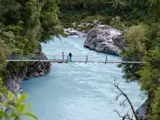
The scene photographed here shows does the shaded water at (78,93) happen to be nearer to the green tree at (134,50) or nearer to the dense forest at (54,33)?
the green tree at (134,50)

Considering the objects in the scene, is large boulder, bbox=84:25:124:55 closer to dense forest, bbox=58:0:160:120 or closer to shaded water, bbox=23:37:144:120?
shaded water, bbox=23:37:144:120

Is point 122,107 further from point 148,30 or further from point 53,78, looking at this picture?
point 53,78

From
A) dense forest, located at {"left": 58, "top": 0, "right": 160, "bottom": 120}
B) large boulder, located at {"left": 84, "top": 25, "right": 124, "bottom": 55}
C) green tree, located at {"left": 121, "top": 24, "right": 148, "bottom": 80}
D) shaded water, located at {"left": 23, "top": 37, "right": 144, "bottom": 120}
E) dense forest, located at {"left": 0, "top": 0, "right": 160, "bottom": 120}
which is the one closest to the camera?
dense forest, located at {"left": 58, "top": 0, "right": 160, "bottom": 120}

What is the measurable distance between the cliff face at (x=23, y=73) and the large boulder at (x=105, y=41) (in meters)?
8.68

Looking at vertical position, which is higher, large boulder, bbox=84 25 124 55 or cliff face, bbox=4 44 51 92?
large boulder, bbox=84 25 124 55

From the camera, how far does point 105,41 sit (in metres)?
30.4

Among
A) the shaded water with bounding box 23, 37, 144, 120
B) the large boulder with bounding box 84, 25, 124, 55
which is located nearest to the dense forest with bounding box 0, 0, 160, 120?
the shaded water with bounding box 23, 37, 144, 120

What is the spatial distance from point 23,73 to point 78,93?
141 inches

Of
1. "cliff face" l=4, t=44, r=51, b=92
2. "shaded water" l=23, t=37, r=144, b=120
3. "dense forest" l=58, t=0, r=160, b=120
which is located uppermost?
"dense forest" l=58, t=0, r=160, b=120

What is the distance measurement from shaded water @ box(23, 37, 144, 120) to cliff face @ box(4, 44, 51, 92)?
445 millimetres

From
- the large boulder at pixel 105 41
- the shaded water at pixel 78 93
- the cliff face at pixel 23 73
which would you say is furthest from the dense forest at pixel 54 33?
the large boulder at pixel 105 41

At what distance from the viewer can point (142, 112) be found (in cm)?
1407

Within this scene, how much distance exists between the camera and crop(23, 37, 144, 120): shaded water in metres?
14.6

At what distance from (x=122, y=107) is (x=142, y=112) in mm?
1717
